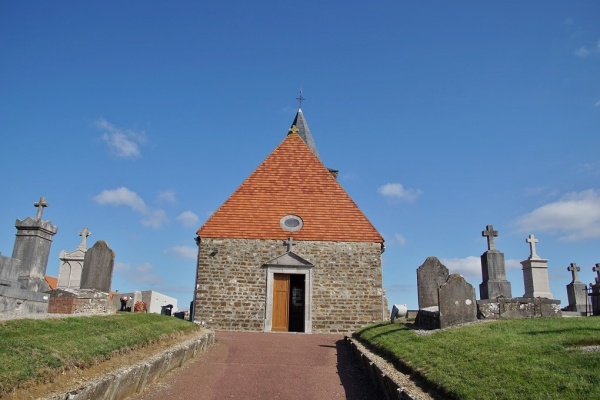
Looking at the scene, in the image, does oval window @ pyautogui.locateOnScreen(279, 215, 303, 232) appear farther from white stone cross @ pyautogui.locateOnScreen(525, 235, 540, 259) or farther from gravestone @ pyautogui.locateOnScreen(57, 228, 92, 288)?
white stone cross @ pyautogui.locateOnScreen(525, 235, 540, 259)

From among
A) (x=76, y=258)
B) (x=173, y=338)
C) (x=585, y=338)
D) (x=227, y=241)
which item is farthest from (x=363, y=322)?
(x=76, y=258)

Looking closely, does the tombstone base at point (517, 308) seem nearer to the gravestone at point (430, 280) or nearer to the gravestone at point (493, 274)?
the gravestone at point (430, 280)

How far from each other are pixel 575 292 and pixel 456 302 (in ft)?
39.5

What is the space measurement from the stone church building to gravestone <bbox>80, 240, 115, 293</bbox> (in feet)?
15.8

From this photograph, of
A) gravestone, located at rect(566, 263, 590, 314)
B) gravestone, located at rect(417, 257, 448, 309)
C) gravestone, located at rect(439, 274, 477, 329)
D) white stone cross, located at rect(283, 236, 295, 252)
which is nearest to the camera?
gravestone, located at rect(439, 274, 477, 329)

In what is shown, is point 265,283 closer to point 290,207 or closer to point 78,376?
point 290,207

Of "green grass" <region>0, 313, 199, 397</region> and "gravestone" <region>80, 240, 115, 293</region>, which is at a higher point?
"gravestone" <region>80, 240, 115, 293</region>

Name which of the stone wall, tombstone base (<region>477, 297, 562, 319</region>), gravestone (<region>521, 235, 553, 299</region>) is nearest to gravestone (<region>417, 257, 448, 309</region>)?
tombstone base (<region>477, 297, 562, 319</region>)

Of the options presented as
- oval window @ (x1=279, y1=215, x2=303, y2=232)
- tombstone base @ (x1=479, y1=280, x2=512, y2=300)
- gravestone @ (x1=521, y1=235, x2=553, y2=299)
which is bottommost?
tombstone base @ (x1=479, y1=280, x2=512, y2=300)

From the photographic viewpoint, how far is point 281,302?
55.0 ft

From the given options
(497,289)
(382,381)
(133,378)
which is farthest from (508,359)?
(497,289)

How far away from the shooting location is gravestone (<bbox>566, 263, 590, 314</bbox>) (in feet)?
60.8

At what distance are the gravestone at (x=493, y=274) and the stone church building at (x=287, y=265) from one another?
369cm

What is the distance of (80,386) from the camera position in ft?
16.9
